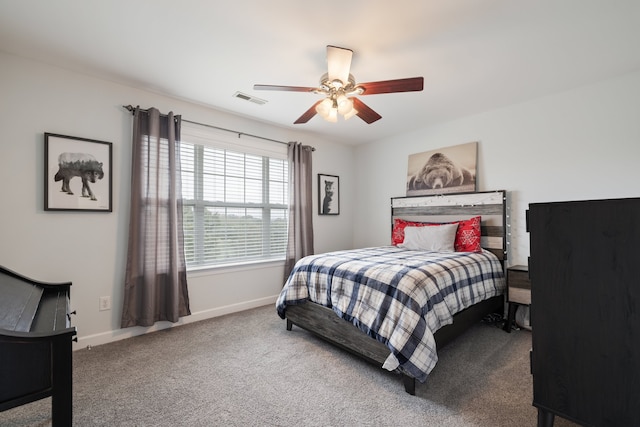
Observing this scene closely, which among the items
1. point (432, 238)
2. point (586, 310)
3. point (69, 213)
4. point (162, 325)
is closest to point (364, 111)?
point (432, 238)

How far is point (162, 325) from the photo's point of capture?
289cm

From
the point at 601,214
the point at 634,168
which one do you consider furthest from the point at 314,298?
the point at 634,168

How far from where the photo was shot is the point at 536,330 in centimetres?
128

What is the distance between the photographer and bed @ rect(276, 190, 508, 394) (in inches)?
73.1

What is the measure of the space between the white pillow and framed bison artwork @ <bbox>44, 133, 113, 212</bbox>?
3237 millimetres

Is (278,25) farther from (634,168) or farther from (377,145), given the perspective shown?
(634,168)

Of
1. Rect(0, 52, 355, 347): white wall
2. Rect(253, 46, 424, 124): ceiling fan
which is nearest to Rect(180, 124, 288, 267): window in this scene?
Rect(0, 52, 355, 347): white wall

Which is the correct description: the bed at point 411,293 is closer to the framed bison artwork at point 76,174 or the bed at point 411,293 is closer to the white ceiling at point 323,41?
the white ceiling at point 323,41

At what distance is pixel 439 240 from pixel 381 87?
78.6 inches

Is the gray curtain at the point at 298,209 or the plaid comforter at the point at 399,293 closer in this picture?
the plaid comforter at the point at 399,293

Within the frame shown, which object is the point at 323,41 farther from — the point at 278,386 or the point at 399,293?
the point at 278,386

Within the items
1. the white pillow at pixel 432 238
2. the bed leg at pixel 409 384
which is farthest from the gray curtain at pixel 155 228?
the white pillow at pixel 432 238

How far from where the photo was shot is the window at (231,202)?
321 cm

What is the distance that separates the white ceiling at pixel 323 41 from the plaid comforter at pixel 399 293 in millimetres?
1679
